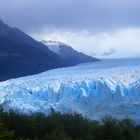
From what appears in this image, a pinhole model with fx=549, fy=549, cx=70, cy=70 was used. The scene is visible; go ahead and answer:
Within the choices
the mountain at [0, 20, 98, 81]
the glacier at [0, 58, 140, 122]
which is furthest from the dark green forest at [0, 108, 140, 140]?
the mountain at [0, 20, 98, 81]

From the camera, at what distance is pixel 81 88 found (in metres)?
44.6

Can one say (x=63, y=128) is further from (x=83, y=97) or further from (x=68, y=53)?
(x=68, y=53)

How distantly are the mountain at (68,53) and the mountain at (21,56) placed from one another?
1.47 meters

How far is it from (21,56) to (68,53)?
18085 mm

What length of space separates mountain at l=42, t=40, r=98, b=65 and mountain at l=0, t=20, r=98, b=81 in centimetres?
147

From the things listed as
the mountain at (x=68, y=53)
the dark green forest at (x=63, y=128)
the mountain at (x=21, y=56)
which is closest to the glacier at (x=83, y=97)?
the dark green forest at (x=63, y=128)

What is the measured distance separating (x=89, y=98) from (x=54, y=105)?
4504 millimetres

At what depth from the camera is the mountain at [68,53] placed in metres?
96.1

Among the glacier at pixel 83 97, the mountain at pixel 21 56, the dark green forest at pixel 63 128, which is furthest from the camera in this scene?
the mountain at pixel 21 56

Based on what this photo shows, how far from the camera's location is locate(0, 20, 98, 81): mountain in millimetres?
79125

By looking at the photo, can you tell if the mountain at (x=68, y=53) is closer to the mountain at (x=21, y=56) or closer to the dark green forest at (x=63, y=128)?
the mountain at (x=21, y=56)

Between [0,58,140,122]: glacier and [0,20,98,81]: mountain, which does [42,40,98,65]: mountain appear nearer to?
[0,20,98,81]: mountain

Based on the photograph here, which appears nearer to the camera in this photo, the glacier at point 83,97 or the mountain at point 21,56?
the glacier at point 83,97

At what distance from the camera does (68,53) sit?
101 m
